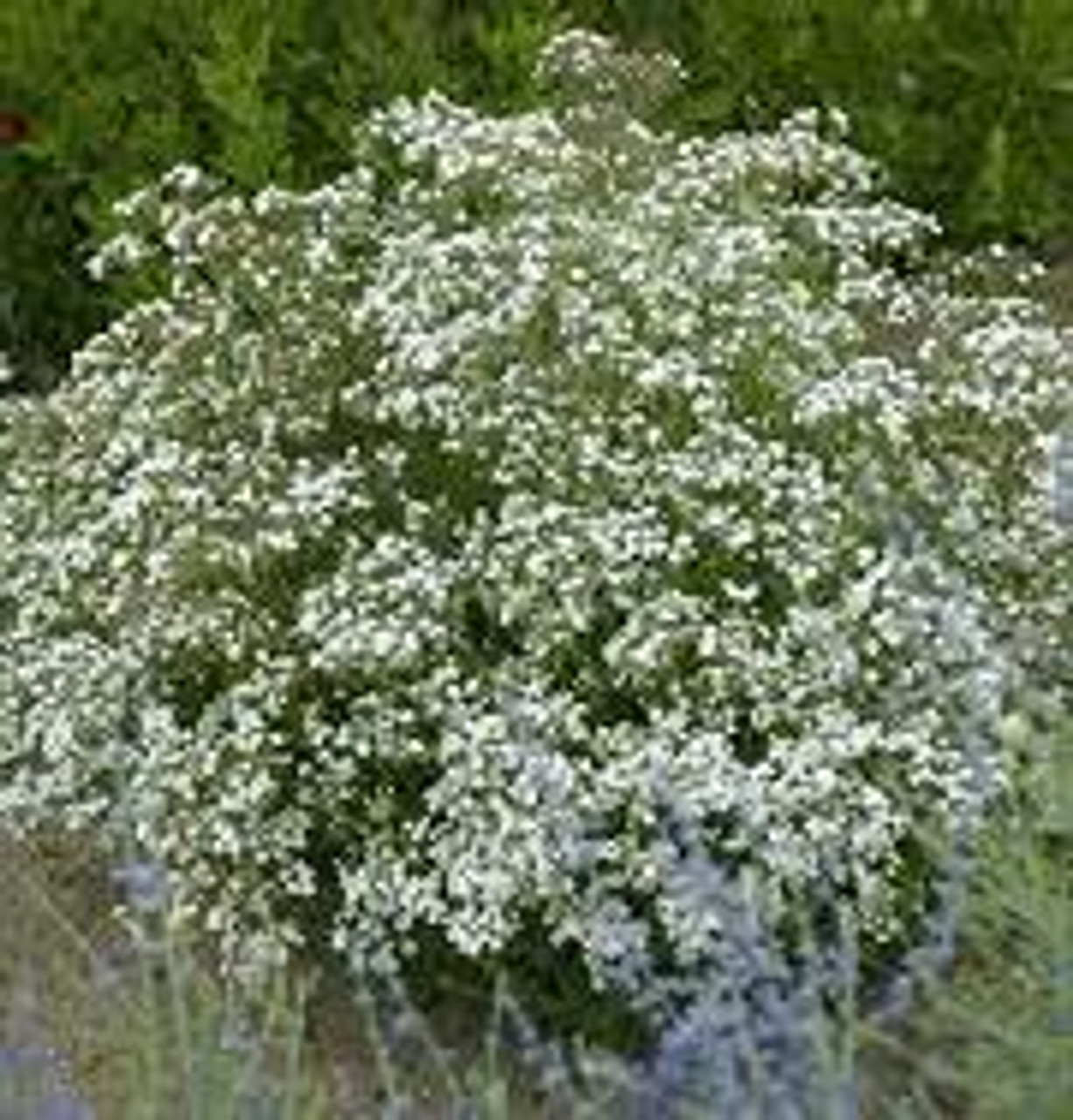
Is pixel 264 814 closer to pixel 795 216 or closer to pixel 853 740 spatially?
pixel 853 740

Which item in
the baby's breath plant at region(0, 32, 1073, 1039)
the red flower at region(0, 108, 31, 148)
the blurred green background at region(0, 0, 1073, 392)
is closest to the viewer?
the baby's breath plant at region(0, 32, 1073, 1039)

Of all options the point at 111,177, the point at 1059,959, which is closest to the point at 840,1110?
the point at 1059,959

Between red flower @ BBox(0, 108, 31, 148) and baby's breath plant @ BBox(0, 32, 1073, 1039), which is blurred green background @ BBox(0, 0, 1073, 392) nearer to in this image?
red flower @ BBox(0, 108, 31, 148)

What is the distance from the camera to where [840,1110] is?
3348 millimetres

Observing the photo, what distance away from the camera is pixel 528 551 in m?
5.59

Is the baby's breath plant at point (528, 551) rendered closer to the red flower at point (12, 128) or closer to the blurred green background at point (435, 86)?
the blurred green background at point (435, 86)

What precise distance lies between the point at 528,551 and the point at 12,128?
3.02m

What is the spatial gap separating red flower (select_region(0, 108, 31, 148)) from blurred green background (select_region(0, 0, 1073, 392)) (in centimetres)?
2

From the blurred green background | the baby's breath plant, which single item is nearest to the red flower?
the blurred green background

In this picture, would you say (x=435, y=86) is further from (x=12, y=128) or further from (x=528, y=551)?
(x=528, y=551)

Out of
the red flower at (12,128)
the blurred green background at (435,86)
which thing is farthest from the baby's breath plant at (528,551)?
the red flower at (12,128)

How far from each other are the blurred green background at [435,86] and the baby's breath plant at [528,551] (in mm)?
1324

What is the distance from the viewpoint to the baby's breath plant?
17.6 feet

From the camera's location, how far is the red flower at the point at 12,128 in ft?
26.5
